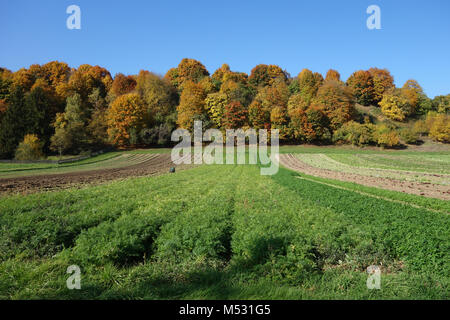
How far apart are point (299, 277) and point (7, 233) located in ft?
27.9

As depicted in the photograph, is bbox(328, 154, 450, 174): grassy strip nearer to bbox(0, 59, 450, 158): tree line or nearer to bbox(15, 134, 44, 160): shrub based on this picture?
bbox(0, 59, 450, 158): tree line

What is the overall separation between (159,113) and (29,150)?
110ft

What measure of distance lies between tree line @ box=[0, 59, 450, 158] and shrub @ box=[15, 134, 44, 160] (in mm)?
254

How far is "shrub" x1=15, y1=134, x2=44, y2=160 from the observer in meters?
43.8

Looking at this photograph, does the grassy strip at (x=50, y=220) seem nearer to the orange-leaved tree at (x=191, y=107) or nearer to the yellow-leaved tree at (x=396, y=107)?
the orange-leaved tree at (x=191, y=107)

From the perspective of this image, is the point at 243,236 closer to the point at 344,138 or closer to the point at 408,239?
Answer: the point at 408,239

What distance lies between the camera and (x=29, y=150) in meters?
44.5

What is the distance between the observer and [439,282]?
5.12 m

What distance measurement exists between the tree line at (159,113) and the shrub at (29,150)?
254 mm

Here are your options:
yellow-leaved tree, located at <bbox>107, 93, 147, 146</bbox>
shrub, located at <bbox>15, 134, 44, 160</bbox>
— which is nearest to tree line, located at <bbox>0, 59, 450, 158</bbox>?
yellow-leaved tree, located at <bbox>107, 93, 147, 146</bbox>

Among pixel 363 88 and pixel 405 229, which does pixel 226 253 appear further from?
pixel 363 88

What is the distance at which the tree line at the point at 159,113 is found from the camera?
53812mm

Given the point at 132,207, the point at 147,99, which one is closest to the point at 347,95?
the point at 147,99
